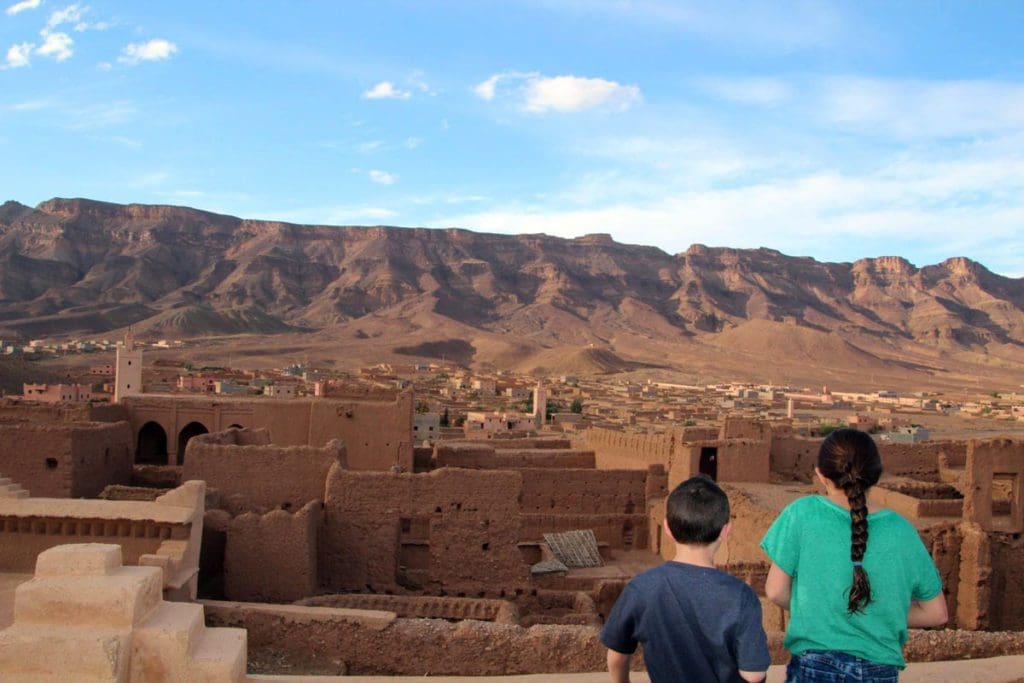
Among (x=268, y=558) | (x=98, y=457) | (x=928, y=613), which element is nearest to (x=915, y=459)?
(x=268, y=558)

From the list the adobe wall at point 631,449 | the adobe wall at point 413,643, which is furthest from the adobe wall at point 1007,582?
the adobe wall at point 413,643

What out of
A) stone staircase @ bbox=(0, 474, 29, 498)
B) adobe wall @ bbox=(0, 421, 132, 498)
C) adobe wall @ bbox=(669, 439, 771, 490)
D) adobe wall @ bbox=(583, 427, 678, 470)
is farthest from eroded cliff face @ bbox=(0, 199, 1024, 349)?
stone staircase @ bbox=(0, 474, 29, 498)

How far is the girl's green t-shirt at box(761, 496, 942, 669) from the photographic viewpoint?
11.9ft

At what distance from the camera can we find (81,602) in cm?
461

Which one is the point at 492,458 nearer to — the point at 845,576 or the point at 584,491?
the point at 584,491

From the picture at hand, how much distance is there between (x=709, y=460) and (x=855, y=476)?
15.8m

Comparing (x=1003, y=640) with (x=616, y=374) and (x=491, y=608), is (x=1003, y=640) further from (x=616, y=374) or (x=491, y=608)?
(x=616, y=374)

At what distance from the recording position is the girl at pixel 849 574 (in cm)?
362

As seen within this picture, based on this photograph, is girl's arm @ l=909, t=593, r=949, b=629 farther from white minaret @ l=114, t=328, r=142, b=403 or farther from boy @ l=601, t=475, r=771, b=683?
white minaret @ l=114, t=328, r=142, b=403

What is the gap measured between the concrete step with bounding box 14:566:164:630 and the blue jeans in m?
3.38

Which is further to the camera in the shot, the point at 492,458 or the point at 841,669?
the point at 492,458

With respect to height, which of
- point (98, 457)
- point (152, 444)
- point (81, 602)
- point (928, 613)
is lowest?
point (152, 444)

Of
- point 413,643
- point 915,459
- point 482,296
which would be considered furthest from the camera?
point 482,296

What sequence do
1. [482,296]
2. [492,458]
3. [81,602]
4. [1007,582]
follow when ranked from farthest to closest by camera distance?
[482,296] → [492,458] → [1007,582] → [81,602]
